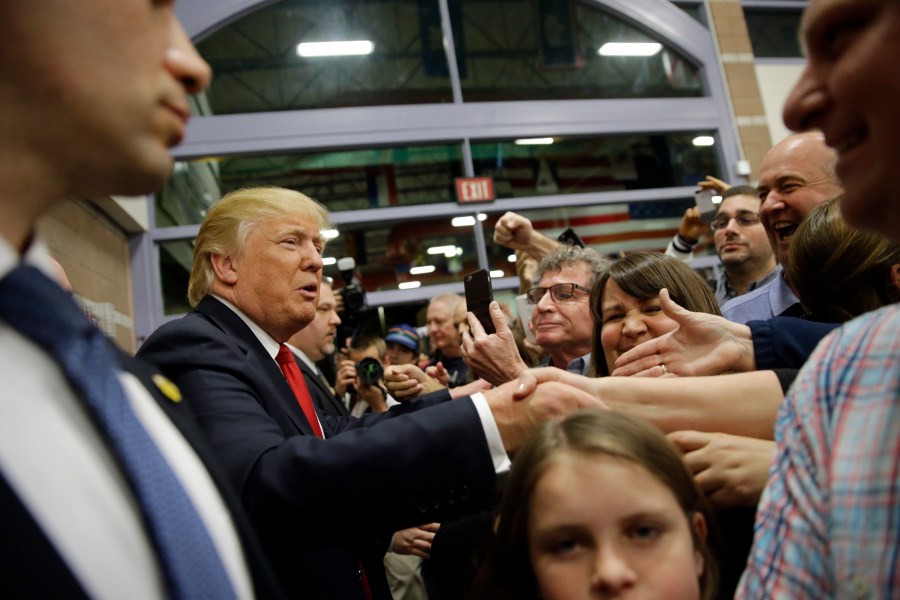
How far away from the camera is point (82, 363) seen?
2.21 feet

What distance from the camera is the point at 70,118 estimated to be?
2.31 ft

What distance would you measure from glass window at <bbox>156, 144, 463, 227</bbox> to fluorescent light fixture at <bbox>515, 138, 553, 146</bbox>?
24.7 inches

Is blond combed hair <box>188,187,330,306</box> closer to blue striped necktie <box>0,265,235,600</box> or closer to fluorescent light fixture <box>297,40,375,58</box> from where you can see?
blue striped necktie <box>0,265,235,600</box>

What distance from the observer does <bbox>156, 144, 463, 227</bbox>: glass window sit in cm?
599

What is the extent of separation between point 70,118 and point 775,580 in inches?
35.0

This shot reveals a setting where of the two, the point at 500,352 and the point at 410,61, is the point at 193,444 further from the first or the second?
the point at 410,61

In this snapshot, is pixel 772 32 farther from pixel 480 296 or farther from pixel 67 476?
pixel 67 476

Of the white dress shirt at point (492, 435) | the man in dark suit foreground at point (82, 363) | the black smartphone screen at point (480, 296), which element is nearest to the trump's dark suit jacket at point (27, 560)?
the man in dark suit foreground at point (82, 363)

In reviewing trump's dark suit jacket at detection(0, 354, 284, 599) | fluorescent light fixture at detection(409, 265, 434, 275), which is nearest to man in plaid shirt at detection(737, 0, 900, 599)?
trump's dark suit jacket at detection(0, 354, 284, 599)

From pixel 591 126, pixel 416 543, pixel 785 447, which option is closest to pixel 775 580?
pixel 785 447

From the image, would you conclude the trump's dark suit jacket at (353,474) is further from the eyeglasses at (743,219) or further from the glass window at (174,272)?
the glass window at (174,272)

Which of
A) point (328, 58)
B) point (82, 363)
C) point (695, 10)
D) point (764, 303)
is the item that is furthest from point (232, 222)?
point (695, 10)

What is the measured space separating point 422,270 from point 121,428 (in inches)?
216

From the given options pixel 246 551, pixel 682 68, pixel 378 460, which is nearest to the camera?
pixel 246 551
